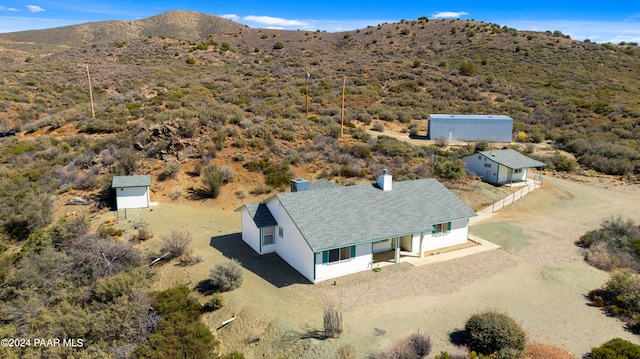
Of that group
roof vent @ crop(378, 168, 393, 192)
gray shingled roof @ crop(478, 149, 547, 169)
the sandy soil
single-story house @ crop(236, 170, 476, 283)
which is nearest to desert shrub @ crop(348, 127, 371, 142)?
gray shingled roof @ crop(478, 149, 547, 169)

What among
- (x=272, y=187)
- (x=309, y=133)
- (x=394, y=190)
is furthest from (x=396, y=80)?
(x=394, y=190)

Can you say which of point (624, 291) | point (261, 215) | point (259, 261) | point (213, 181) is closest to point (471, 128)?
point (213, 181)

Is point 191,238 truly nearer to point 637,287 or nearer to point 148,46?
point 637,287

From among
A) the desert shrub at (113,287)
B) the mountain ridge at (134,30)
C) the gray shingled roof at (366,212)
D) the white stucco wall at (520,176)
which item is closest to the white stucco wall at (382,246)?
the gray shingled roof at (366,212)

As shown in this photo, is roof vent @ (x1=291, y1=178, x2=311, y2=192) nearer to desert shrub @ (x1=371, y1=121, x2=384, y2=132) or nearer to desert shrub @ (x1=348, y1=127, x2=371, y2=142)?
desert shrub @ (x1=348, y1=127, x2=371, y2=142)

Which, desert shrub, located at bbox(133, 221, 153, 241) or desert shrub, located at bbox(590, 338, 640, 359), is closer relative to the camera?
desert shrub, located at bbox(590, 338, 640, 359)

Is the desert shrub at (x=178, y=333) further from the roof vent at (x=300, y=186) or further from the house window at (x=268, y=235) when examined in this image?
the roof vent at (x=300, y=186)

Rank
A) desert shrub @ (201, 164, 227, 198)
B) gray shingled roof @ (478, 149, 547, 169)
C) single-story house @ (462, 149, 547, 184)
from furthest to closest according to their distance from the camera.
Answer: single-story house @ (462, 149, 547, 184), gray shingled roof @ (478, 149, 547, 169), desert shrub @ (201, 164, 227, 198)
